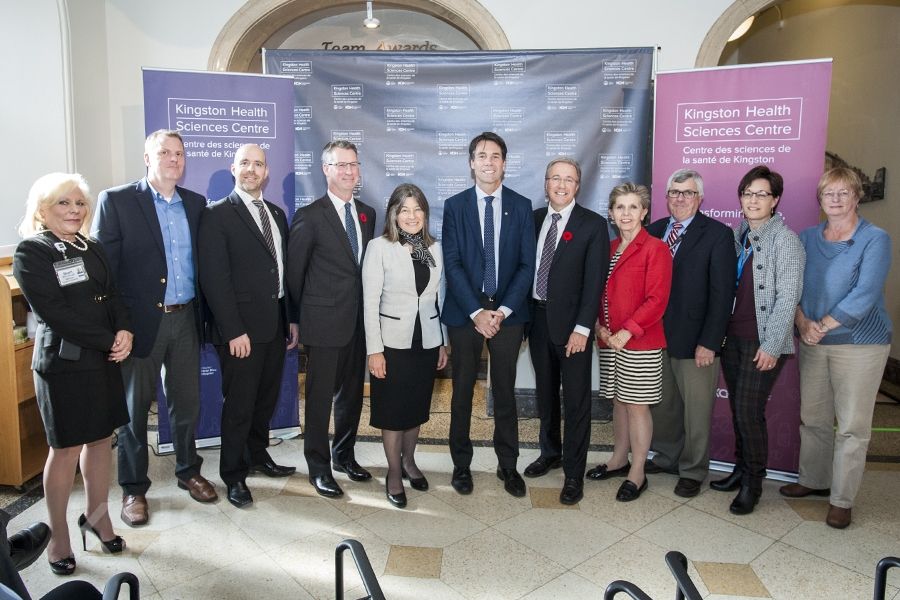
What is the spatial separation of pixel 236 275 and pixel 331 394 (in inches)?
28.6

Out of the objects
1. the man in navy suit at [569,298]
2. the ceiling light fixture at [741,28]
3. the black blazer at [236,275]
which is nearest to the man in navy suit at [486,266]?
the man in navy suit at [569,298]

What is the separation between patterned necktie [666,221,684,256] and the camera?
3.12m

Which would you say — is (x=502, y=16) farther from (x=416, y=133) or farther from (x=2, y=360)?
(x=2, y=360)

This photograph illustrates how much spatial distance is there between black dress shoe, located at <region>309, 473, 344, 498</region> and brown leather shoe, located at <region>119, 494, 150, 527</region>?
0.76 m

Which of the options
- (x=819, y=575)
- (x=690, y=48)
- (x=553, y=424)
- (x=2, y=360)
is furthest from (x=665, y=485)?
(x=2, y=360)

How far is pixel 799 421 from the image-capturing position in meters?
3.39

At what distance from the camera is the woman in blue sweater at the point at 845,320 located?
2736 mm

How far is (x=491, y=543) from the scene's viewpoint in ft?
8.75

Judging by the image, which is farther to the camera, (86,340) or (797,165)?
(797,165)

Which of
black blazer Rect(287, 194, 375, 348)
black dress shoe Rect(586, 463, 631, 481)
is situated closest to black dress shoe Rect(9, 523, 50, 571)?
black blazer Rect(287, 194, 375, 348)

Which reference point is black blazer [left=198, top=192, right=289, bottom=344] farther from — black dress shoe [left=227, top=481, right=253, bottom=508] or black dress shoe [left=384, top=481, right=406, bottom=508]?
black dress shoe [left=384, top=481, right=406, bottom=508]

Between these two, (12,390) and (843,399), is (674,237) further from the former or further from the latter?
(12,390)

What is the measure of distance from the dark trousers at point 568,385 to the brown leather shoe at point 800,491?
3.43ft

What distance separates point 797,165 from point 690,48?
1582mm
